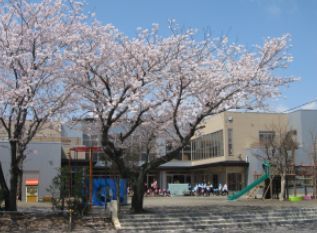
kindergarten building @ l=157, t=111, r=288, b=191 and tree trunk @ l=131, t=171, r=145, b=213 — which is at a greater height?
kindergarten building @ l=157, t=111, r=288, b=191

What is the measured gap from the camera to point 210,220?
20.2m

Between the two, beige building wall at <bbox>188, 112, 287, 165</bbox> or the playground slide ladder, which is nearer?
the playground slide ladder

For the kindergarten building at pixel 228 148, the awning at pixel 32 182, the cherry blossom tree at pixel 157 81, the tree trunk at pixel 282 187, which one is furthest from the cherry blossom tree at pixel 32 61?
the kindergarten building at pixel 228 148

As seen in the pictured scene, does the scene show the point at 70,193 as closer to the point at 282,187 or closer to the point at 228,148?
the point at 282,187

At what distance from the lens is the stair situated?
19.1 metres

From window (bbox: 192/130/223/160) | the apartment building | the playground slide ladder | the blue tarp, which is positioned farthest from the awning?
window (bbox: 192/130/223/160)

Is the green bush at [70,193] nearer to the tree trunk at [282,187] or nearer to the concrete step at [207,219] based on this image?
the concrete step at [207,219]

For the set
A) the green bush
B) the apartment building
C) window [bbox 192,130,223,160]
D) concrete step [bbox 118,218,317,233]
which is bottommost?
concrete step [bbox 118,218,317,233]

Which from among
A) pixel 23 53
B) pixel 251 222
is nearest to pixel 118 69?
pixel 23 53

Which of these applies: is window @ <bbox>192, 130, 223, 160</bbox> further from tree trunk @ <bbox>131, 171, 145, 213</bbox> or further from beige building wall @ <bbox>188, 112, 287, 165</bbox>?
tree trunk @ <bbox>131, 171, 145, 213</bbox>

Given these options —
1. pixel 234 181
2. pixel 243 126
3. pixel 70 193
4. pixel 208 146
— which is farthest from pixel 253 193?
pixel 70 193

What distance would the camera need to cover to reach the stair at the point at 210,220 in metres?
19.1

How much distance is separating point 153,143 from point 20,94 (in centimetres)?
945

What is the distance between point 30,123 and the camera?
21.3 metres
